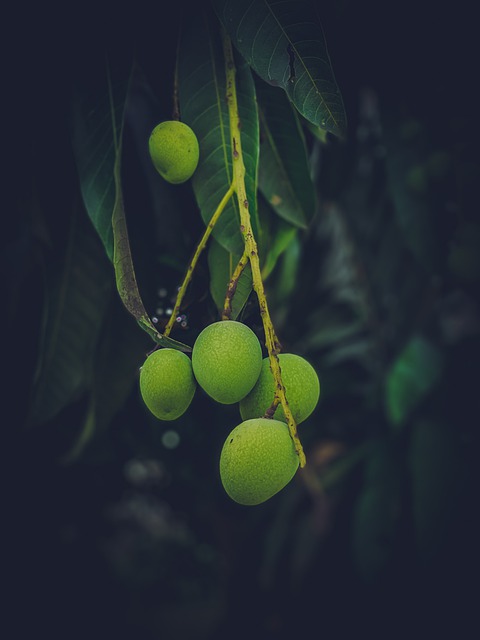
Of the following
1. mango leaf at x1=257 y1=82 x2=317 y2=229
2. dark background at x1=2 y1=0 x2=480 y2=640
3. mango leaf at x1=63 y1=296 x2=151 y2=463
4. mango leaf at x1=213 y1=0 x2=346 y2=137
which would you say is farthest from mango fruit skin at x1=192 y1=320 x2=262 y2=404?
mango leaf at x1=63 y1=296 x2=151 y2=463

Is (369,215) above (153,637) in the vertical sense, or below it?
above

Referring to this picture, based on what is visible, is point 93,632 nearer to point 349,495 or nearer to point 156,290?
point 349,495

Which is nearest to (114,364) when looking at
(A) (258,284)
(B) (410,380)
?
(A) (258,284)

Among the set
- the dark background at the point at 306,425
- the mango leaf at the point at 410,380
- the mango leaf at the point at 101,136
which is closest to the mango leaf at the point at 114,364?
the dark background at the point at 306,425

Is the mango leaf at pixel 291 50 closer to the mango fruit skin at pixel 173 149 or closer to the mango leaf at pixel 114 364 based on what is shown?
the mango fruit skin at pixel 173 149

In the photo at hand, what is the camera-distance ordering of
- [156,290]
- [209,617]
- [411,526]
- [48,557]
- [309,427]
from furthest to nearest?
[209,617]
[48,557]
[309,427]
[411,526]
[156,290]

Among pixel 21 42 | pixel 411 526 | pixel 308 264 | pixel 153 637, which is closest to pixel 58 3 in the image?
pixel 21 42

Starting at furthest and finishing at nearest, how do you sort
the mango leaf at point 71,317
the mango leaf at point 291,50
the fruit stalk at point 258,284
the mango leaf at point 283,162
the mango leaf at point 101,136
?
the mango leaf at point 71,317
the mango leaf at point 283,162
the mango leaf at point 101,136
the mango leaf at point 291,50
the fruit stalk at point 258,284
